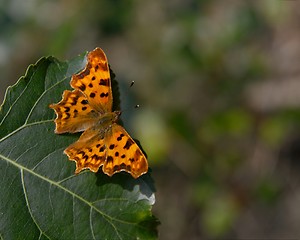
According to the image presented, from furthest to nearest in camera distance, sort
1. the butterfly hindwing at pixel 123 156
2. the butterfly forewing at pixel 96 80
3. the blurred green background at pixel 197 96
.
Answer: the blurred green background at pixel 197 96
the butterfly forewing at pixel 96 80
the butterfly hindwing at pixel 123 156

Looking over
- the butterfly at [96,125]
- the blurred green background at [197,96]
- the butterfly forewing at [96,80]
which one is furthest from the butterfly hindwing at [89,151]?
Answer: the blurred green background at [197,96]

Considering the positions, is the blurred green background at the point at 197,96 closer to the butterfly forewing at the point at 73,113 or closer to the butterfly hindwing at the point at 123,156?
the butterfly forewing at the point at 73,113

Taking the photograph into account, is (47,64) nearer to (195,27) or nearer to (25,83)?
(25,83)

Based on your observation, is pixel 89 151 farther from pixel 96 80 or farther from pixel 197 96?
pixel 197 96

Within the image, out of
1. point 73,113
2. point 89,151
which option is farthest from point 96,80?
point 89,151

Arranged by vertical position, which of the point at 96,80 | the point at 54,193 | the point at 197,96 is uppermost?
the point at 197,96

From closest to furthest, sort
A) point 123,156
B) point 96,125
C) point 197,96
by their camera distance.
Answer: point 123,156 → point 96,125 → point 197,96

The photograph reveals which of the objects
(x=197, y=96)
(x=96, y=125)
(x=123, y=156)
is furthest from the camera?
→ (x=197, y=96)
